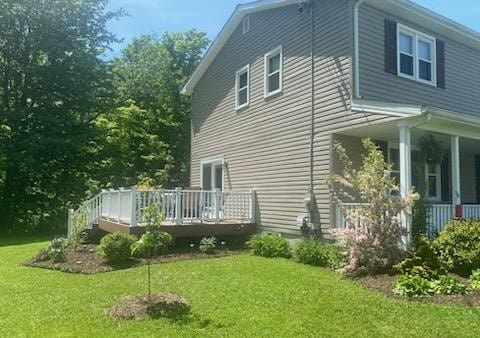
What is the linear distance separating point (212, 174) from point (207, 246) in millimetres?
5693

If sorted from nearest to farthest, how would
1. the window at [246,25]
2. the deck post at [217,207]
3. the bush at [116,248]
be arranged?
the bush at [116,248], the deck post at [217,207], the window at [246,25]

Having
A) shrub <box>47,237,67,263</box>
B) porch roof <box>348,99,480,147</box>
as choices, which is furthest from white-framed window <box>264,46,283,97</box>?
shrub <box>47,237,67,263</box>

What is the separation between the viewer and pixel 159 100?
102 feet

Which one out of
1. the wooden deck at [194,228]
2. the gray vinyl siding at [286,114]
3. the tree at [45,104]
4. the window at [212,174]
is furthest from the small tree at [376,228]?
→ the tree at [45,104]

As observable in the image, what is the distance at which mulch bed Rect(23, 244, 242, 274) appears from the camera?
33.0ft

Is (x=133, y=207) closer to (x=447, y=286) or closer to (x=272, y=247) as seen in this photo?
(x=272, y=247)

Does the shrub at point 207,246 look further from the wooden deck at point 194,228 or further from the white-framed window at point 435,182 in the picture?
the white-framed window at point 435,182

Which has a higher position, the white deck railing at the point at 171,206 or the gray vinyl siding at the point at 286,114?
the gray vinyl siding at the point at 286,114

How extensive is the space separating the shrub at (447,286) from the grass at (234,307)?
2.62ft

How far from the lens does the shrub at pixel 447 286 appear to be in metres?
7.30

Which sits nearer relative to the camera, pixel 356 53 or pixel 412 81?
pixel 356 53

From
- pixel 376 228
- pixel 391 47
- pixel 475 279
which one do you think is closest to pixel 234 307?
pixel 376 228

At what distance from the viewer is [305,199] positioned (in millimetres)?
11531

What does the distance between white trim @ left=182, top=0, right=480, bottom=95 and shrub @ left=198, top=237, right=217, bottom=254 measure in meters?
6.95
